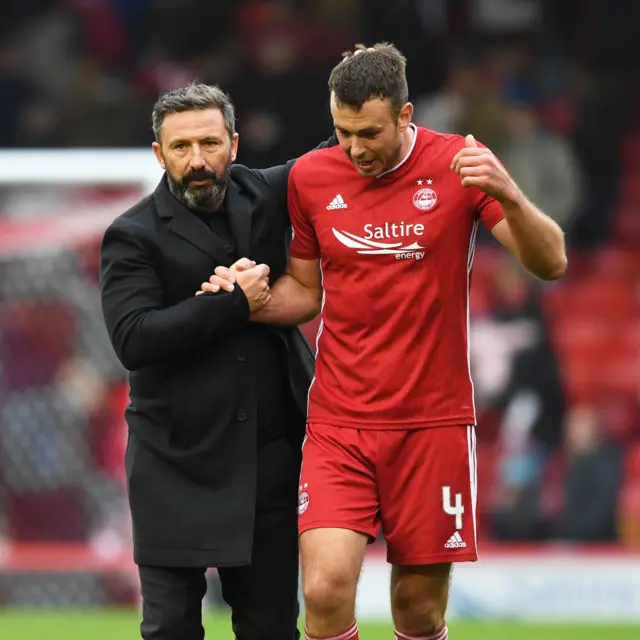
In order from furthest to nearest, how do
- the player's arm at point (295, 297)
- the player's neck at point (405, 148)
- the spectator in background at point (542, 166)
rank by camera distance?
the spectator in background at point (542, 166)
the player's arm at point (295, 297)
the player's neck at point (405, 148)

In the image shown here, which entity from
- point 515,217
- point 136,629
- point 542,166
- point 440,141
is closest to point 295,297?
point 440,141

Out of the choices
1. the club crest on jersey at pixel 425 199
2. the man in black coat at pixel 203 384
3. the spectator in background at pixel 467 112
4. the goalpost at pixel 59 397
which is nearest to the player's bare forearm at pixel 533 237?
the club crest on jersey at pixel 425 199

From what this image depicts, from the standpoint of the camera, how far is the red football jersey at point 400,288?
484 cm

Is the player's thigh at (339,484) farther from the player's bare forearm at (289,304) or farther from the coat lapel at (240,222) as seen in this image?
the coat lapel at (240,222)

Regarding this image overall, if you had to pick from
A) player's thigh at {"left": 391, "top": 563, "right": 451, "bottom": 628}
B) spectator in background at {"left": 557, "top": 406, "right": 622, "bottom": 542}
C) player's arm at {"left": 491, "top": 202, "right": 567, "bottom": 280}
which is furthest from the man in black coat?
spectator in background at {"left": 557, "top": 406, "right": 622, "bottom": 542}

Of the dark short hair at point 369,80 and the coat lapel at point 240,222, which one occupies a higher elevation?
the dark short hair at point 369,80

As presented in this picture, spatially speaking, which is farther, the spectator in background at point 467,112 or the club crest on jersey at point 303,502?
the spectator in background at point 467,112

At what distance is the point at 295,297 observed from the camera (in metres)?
5.05

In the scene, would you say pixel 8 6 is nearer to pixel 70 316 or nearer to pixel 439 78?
pixel 439 78

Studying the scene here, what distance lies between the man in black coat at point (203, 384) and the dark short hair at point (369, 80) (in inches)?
17.2

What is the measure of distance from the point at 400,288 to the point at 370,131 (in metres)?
0.52

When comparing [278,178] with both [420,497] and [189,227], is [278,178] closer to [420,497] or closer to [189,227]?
[189,227]

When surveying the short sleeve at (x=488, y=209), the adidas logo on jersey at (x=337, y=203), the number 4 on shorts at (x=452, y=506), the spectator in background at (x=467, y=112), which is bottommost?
the number 4 on shorts at (x=452, y=506)

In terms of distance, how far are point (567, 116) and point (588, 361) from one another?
7.41 ft
